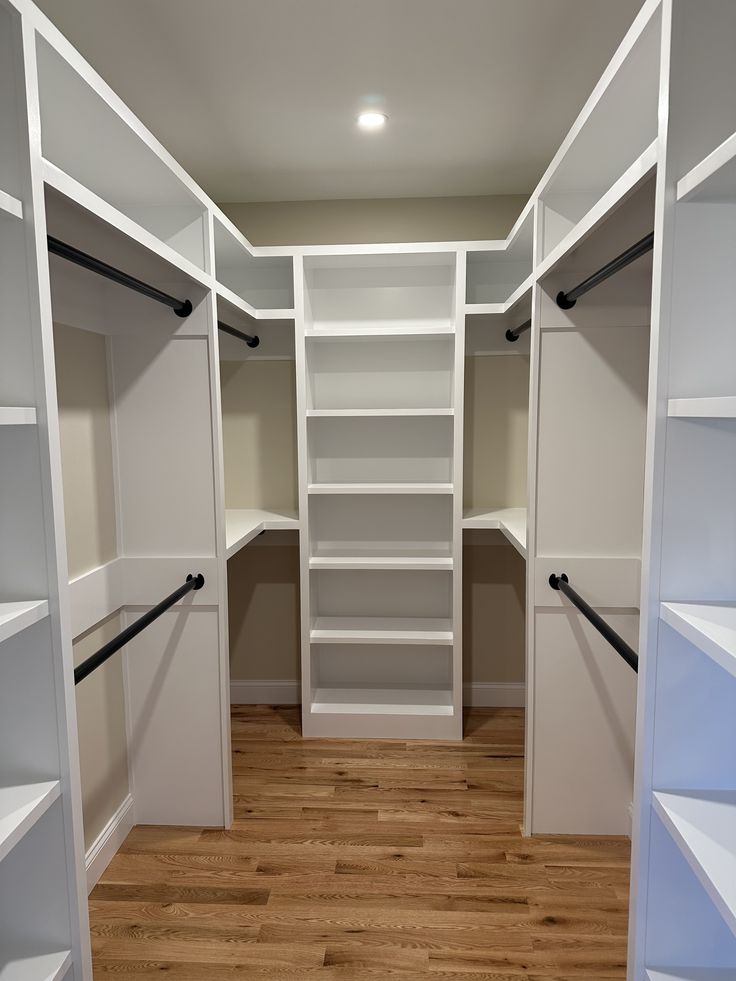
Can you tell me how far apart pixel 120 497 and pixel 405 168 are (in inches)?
71.0

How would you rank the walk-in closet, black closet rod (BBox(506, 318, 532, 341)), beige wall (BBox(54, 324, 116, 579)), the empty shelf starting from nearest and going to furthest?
1. the walk-in closet
2. beige wall (BBox(54, 324, 116, 579))
3. black closet rod (BBox(506, 318, 532, 341))
4. the empty shelf

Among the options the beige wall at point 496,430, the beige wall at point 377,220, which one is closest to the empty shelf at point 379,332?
the beige wall at point 496,430

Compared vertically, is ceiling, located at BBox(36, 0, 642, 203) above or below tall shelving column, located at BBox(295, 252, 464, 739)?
above

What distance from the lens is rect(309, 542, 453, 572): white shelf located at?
309 centimetres

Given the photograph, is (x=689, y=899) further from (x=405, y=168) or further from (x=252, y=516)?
(x=405, y=168)

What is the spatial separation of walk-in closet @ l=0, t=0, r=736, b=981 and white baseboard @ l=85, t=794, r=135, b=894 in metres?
0.02

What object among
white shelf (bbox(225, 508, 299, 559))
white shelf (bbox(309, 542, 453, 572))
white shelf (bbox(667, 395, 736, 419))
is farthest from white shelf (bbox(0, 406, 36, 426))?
white shelf (bbox(309, 542, 453, 572))

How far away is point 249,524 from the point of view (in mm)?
2949

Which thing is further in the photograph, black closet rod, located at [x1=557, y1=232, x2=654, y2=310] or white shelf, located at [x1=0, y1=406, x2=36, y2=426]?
black closet rod, located at [x1=557, y1=232, x2=654, y2=310]

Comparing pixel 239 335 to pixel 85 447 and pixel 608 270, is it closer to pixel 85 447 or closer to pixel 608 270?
pixel 85 447

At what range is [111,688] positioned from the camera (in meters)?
2.32

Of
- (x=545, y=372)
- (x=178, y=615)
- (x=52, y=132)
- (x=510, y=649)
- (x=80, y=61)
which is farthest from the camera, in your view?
(x=510, y=649)

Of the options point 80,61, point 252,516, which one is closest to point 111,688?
point 252,516

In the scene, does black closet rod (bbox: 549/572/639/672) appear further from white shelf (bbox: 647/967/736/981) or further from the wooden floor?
the wooden floor
